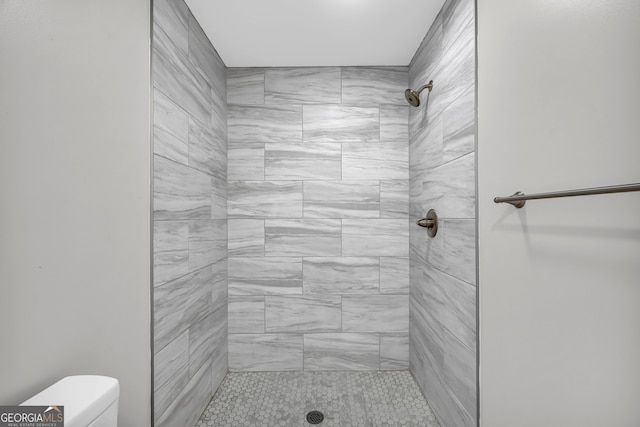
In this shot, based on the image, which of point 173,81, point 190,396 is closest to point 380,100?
point 173,81

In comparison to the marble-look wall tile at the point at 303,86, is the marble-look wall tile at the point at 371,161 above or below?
below

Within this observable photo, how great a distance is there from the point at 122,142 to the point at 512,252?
4.86 feet

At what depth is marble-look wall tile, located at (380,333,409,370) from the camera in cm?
225

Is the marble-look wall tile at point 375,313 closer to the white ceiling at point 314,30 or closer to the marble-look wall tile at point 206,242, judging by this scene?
the marble-look wall tile at point 206,242

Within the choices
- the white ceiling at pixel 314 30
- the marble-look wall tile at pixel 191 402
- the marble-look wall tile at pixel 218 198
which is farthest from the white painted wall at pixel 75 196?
the marble-look wall tile at pixel 218 198

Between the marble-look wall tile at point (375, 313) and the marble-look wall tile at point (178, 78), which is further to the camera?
the marble-look wall tile at point (375, 313)

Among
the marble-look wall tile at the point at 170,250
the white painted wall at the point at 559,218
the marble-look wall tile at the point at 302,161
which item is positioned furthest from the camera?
the marble-look wall tile at the point at 302,161

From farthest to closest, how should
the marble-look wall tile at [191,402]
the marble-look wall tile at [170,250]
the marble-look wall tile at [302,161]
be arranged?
the marble-look wall tile at [302,161], the marble-look wall tile at [191,402], the marble-look wall tile at [170,250]

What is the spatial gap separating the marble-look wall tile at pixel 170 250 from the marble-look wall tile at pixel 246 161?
743 mm

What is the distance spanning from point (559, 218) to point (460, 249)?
58 centimetres

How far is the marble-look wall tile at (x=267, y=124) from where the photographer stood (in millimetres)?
2252

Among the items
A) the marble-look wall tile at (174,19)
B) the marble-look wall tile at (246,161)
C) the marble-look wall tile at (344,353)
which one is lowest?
the marble-look wall tile at (344,353)

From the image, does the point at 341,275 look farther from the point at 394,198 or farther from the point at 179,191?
the point at 179,191

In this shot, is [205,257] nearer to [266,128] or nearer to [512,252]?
[266,128]
